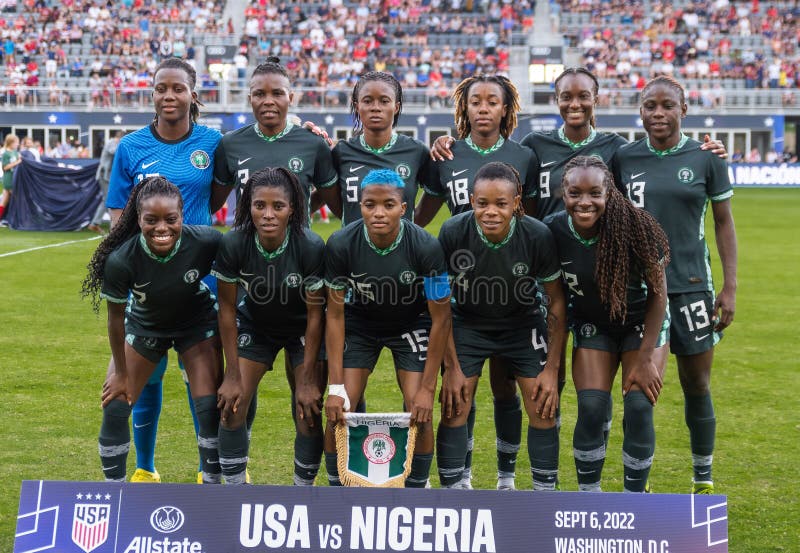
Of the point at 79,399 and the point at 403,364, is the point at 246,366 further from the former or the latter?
the point at 79,399

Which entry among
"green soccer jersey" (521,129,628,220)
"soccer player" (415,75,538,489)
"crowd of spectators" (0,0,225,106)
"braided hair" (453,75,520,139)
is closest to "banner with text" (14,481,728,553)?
"soccer player" (415,75,538,489)

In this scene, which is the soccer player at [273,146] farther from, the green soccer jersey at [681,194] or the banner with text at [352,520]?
the banner with text at [352,520]

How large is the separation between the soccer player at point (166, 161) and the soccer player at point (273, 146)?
13cm

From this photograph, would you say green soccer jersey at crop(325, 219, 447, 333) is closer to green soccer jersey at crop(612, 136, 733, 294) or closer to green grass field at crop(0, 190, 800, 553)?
green soccer jersey at crop(612, 136, 733, 294)

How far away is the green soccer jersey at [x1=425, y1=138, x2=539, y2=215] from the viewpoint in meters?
5.12

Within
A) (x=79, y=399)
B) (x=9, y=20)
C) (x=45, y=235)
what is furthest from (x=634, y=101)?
(x=79, y=399)

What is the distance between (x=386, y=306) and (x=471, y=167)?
897mm

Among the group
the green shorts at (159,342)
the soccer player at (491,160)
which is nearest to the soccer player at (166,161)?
the green shorts at (159,342)

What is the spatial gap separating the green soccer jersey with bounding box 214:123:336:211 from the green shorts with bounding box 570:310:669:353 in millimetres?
1584

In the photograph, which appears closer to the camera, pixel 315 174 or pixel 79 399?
pixel 315 174

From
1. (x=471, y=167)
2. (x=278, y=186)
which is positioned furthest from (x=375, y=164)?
(x=278, y=186)

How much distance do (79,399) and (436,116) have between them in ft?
79.8

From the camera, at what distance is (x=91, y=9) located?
36594 mm

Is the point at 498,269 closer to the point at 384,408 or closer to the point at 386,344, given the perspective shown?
the point at 386,344
